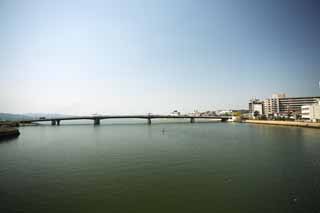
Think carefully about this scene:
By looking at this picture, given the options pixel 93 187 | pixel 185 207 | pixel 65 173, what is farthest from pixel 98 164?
pixel 185 207

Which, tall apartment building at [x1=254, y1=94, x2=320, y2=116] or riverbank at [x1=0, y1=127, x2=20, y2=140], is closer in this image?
riverbank at [x1=0, y1=127, x2=20, y2=140]

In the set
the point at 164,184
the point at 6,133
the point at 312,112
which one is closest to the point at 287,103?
the point at 312,112

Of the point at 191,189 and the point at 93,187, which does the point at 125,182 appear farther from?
the point at 191,189

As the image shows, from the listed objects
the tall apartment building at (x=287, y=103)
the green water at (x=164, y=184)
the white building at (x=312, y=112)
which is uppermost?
the tall apartment building at (x=287, y=103)

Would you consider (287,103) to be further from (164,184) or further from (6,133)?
(6,133)

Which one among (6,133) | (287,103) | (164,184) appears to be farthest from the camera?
(287,103)

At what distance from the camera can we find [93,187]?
12047mm

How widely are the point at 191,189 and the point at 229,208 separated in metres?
2.87

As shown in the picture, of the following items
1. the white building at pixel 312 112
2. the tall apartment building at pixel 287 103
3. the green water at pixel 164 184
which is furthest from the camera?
the tall apartment building at pixel 287 103

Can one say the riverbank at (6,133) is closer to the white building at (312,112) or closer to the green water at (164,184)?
the green water at (164,184)

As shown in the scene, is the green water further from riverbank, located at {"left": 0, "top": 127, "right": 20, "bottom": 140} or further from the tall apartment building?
the tall apartment building

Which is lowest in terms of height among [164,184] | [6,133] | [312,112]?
[164,184]

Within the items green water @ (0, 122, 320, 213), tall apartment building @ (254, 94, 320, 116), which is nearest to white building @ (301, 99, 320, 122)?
green water @ (0, 122, 320, 213)

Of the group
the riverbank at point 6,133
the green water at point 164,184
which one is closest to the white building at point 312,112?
the green water at point 164,184
